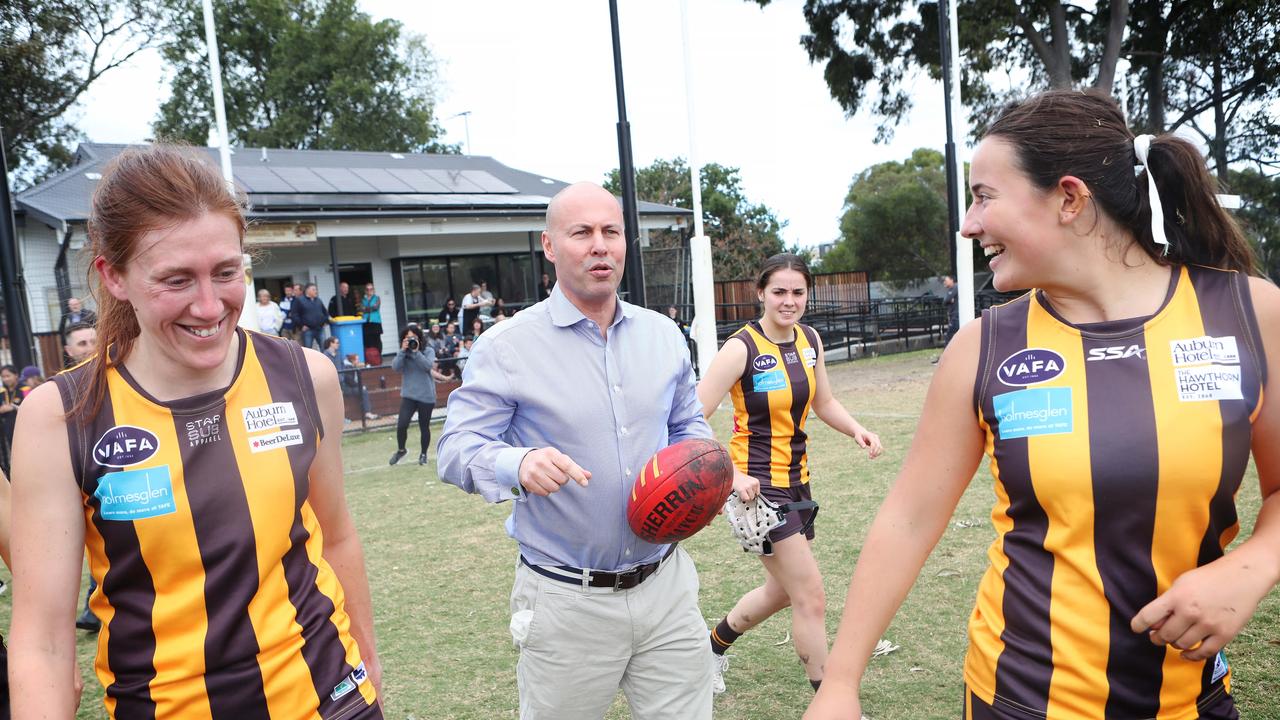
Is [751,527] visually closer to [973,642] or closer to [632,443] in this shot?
[632,443]

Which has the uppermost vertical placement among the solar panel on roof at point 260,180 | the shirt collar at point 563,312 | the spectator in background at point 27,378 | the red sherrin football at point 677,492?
the solar panel on roof at point 260,180

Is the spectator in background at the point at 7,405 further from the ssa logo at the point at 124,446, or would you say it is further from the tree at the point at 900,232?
the tree at the point at 900,232

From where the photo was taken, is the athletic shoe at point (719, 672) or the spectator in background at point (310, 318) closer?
the athletic shoe at point (719, 672)

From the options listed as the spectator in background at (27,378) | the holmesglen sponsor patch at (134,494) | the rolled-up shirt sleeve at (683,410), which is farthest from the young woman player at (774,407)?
the spectator in background at (27,378)

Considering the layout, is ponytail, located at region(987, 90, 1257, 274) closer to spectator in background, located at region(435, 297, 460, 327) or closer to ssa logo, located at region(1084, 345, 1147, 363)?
ssa logo, located at region(1084, 345, 1147, 363)

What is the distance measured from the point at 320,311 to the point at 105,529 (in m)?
18.8

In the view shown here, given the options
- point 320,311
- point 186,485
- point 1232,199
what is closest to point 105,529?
point 186,485

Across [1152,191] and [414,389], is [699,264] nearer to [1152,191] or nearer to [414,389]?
[414,389]

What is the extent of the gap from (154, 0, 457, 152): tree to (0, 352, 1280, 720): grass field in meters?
38.8

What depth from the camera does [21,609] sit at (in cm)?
210

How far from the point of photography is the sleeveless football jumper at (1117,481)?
1.91 m

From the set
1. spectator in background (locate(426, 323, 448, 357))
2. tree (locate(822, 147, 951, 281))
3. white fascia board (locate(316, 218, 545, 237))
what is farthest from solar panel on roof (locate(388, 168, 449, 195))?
tree (locate(822, 147, 951, 281))

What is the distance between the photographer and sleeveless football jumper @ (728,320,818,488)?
521 centimetres

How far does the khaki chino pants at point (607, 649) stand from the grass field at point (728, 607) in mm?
1418
